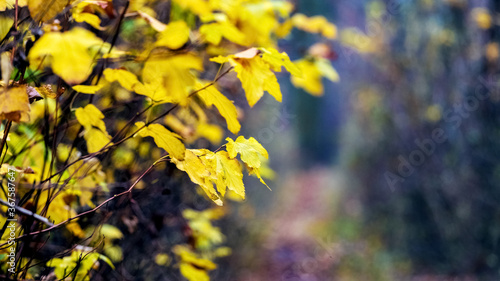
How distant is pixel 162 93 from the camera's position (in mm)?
860

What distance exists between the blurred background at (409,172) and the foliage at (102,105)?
1233 mm

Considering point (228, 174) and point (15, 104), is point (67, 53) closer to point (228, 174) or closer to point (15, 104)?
point (15, 104)

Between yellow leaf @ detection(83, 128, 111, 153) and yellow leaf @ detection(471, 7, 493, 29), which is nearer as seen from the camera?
yellow leaf @ detection(83, 128, 111, 153)

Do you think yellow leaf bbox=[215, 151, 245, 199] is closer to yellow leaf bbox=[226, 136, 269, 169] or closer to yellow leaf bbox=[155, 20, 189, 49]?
yellow leaf bbox=[226, 136, 269, 169]

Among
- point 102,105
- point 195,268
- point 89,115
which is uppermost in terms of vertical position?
point 89,115

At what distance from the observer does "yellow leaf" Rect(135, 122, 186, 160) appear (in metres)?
0.83

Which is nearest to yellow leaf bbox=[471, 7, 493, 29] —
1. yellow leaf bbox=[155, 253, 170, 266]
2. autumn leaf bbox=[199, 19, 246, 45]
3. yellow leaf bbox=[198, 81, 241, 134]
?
autumn leaf bbox=[199, 19, 246, 45]

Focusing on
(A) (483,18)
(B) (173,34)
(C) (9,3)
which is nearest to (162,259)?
(C) (9,3)

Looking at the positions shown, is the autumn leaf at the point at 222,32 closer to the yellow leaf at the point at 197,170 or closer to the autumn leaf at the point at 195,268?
the yellow leaf at the point at 197,170

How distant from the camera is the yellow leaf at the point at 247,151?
0.87 metres

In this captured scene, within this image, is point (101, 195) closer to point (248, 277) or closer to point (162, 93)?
point (162, 93)

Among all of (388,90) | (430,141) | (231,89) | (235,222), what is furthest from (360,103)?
(231,89)

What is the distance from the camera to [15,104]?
2.25ft

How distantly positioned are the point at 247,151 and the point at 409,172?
4.37 meters
